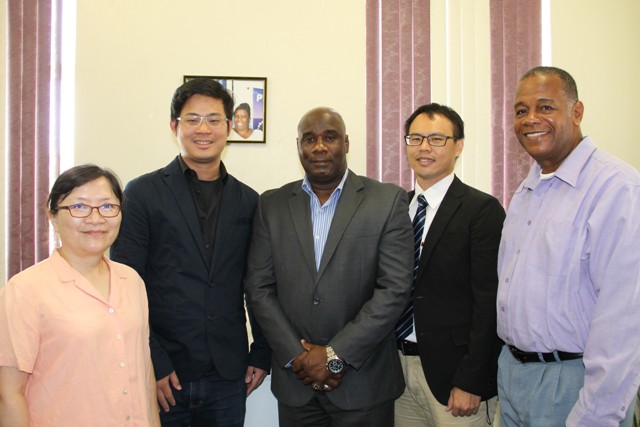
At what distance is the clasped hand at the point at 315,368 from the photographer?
6.75 ft

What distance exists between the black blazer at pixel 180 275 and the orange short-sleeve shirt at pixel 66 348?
454 mm

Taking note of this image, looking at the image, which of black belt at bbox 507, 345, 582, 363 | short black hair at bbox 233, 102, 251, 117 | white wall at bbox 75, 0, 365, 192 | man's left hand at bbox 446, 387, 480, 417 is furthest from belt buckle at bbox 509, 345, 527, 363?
short black hair at bbox 233, 102, 251, 117

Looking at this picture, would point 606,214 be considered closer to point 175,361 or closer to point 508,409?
point 508,409

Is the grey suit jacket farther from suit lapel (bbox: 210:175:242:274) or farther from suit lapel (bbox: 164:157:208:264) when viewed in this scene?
suit lapel (bbox: 164:157:208:264)

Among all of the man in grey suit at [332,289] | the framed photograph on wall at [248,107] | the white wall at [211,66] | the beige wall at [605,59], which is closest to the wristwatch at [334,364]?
the man in grey suit at [332,289]

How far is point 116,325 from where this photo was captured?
1737 millimetres

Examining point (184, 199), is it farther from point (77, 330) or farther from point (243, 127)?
point (243, 127)

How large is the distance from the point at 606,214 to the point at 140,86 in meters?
3.46

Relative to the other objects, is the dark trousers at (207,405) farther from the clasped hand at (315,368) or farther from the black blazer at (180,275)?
the clasped hand at (315,368)

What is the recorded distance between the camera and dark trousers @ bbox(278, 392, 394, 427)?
2.12 metres

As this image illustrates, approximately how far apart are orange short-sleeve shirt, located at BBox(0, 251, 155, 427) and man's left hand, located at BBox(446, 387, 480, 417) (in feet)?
4.04

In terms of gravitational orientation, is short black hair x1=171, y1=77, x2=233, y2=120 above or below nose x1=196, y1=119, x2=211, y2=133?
above

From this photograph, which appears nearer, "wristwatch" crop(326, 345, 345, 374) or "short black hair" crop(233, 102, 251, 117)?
"wristwatch" crop(326, 345, 345, 374)

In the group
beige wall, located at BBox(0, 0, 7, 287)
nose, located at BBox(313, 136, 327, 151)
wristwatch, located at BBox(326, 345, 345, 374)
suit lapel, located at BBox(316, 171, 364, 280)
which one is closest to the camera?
wristwatch, located at BBox(326, 345, 345, 374)
